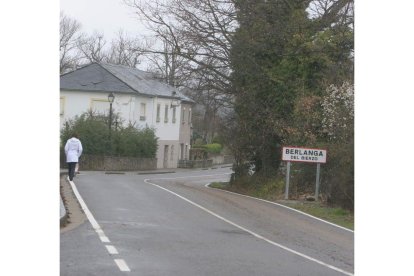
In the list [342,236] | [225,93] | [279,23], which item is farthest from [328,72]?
[342,236]

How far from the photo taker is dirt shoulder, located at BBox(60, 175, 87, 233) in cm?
1532

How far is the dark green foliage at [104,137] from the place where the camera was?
4944cm

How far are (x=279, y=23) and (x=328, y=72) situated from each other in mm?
3144

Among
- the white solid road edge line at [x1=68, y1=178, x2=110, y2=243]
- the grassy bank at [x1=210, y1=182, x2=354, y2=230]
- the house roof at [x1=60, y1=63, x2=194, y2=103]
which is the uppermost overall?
the house roof at [x1=60, y1=63, x2=194, y2=103]

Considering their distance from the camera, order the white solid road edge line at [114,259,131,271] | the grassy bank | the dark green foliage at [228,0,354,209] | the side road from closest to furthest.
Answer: the white solid road edge line at [114,259,131,271]
the side road
the grassy bank
the dark green foliage at [228,0,354,209]

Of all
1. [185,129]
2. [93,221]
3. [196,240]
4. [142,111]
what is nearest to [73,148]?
[93,221]

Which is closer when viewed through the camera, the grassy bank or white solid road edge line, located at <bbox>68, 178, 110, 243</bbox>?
white solid road edge line, located at <bbox>68, 178, 110, 243</bbox>

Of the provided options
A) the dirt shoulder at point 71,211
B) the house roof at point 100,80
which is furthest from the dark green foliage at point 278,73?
the house roof at point 100,80

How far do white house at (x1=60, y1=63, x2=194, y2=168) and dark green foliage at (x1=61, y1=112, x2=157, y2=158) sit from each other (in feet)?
7.89

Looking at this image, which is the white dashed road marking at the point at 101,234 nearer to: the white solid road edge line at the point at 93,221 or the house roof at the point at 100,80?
the white solid road edge line at the point at 93,221

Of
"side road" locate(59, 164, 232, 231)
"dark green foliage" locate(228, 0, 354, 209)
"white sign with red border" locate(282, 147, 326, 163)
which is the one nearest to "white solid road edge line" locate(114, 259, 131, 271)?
"side road" locate(59, 164, 232, 231)

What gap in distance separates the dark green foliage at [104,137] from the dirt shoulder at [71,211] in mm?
25282

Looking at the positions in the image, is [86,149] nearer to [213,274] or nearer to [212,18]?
[212,18]

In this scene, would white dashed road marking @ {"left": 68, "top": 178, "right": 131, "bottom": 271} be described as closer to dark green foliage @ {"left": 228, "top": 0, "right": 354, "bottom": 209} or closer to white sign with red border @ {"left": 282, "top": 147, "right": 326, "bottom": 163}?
white sign with red border @ {"left": 282, "top": 147, "right": 326, "bottom": 163}
